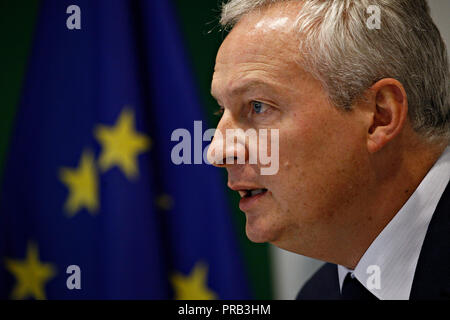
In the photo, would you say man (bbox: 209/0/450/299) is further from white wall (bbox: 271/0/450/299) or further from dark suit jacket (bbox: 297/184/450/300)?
white wall (bbox: 271/0/450/299)

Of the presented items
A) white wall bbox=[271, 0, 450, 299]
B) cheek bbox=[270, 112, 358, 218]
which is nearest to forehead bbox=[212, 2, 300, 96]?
cheek bbox=[270, 112, 358, 218]

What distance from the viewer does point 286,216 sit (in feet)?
3.06

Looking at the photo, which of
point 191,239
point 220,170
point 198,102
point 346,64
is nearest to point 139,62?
point 198,102

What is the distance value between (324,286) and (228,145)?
1.71 feet

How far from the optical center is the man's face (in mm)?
914

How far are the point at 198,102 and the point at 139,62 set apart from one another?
9.7 inches

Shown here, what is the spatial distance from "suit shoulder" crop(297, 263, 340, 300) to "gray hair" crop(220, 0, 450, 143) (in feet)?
1.54

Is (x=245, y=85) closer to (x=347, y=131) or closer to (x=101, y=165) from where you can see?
(x=347, y=131)

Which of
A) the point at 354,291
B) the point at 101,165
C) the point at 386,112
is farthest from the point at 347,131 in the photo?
the point at 101,165

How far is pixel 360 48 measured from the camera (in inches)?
35.4

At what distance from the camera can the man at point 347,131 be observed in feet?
2.97

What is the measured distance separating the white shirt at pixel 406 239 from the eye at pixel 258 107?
12.0 inches

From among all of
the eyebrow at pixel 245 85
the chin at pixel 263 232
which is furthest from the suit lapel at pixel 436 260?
the eyebrow at pixel 245 85
